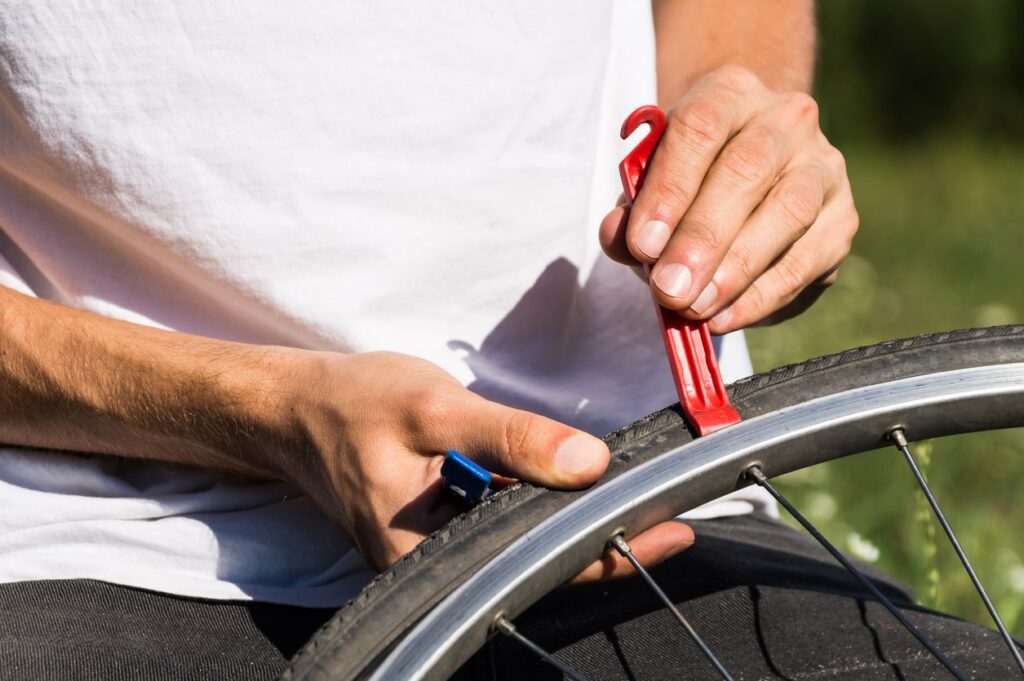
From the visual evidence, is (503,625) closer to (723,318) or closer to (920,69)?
(723,318)

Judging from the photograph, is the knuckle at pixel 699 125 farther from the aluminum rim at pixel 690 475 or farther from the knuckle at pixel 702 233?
the aluminum rim at pixel 690 475

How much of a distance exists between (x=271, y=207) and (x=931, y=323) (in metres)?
3.81

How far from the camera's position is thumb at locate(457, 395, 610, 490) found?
0.81 metres

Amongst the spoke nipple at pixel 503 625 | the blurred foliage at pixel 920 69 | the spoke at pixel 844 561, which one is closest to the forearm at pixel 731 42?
the spoke at pixel 844 561

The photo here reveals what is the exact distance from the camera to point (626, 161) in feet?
3.14

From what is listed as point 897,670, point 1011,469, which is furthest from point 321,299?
point 1011,469

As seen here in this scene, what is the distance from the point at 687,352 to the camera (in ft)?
3.04

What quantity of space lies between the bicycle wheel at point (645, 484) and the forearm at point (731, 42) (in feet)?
2.01

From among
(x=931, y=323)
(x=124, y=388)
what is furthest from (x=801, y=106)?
(x=931, y=323)

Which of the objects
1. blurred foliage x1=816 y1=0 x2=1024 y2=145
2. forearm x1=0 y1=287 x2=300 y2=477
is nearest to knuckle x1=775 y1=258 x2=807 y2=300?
forearm x1=0 y1=287 x2=300 y2=477

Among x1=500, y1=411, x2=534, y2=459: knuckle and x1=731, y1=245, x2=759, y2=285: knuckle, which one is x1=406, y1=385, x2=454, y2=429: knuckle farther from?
x1=731, y1=245, x2=759, y2=285: knuckle

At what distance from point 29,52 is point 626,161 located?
1.72ft

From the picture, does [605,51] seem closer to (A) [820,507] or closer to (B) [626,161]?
(B) [626,161]

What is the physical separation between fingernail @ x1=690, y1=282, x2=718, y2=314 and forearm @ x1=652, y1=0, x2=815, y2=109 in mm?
544
